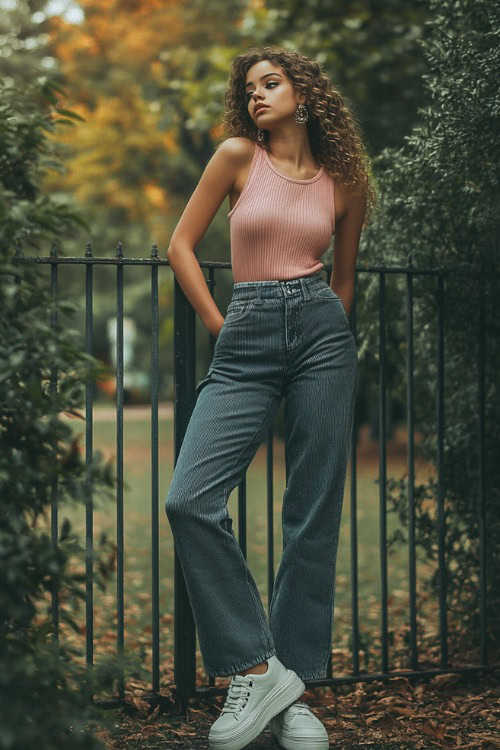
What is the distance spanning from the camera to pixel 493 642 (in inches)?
176

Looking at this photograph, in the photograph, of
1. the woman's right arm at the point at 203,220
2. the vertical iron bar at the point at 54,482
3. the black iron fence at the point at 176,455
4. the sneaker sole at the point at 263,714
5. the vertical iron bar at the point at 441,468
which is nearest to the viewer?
the vertical iron bar at the point at 54,482

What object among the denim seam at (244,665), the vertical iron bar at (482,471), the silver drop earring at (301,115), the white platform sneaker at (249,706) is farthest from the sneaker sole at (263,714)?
the silver drop earring at (301,115)

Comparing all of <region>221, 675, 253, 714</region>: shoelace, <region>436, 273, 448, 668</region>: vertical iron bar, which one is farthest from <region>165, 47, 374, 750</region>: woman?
<region>436, 273, 448, 668</region>: vertical iron bar

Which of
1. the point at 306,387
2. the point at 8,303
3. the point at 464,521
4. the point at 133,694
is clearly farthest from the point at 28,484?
the point at 464,521

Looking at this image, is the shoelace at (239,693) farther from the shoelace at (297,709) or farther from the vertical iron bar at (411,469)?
the vertical iron bar at (411,469)

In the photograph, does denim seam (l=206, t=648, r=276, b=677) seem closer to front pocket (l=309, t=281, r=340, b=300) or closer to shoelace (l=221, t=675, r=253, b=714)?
shoelace (l=221, t=675, r=253, b=714)

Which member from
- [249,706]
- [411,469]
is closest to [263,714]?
[249,706]

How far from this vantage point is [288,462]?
3.38 meters

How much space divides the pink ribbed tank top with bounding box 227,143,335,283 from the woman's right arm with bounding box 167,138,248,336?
8 cm

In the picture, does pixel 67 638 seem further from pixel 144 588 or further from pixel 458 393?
pixel 458 393

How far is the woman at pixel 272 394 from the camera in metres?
3.05

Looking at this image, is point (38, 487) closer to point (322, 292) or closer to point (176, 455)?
point (322, 292)

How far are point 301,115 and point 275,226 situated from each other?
19.0 inches

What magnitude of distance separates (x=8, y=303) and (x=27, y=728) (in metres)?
1.01
